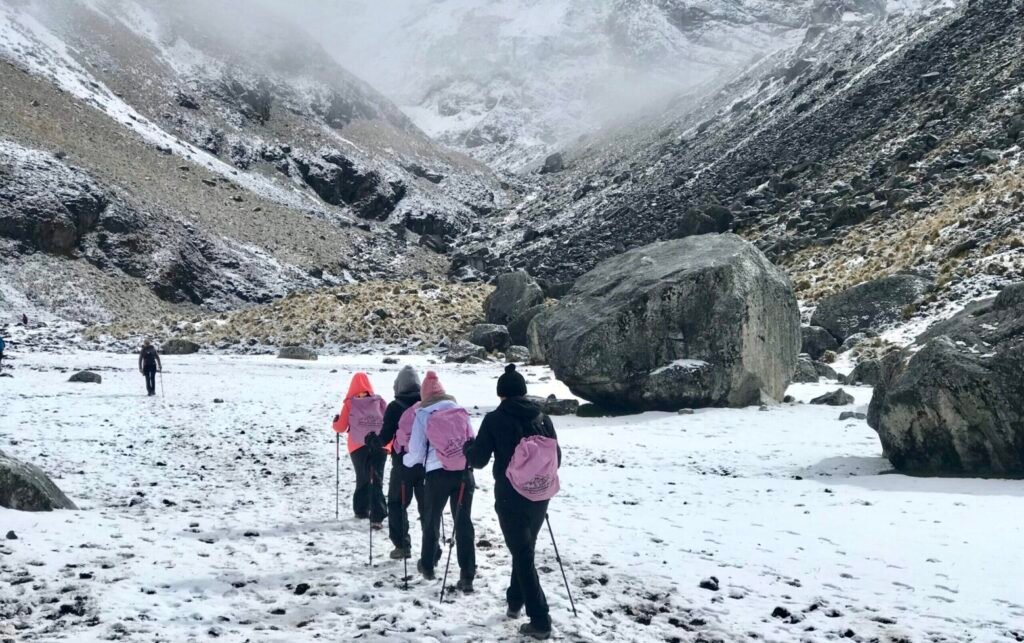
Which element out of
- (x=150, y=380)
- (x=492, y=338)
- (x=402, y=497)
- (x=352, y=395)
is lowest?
(x=402, y=497)

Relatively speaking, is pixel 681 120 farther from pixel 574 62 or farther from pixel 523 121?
pixel 574 62

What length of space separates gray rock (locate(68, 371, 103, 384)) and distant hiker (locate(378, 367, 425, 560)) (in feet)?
63.9

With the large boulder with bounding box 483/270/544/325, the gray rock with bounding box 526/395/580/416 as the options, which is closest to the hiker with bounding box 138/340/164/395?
the gray rock with bounding box 526/395/580/416

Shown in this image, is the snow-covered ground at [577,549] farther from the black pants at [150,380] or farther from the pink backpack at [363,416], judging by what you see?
the black pants at [150,380]

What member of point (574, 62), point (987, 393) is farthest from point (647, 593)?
point (574, 62)

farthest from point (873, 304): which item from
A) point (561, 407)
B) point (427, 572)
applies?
point (427, 572)

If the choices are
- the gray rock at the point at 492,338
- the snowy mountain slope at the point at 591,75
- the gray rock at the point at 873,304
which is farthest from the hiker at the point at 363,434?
the snowy mountain slope at the point at 591,75

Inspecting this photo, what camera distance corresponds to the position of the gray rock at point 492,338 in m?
37.4

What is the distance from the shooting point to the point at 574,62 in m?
194

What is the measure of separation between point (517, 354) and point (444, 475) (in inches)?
1050

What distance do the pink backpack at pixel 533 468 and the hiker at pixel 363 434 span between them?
147 inches

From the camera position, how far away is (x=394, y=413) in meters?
8.62

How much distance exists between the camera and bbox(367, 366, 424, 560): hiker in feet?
26.6

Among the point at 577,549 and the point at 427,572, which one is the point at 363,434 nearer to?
the point at 427,572
